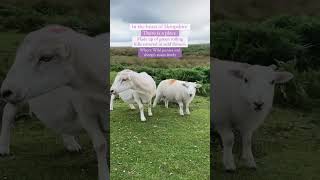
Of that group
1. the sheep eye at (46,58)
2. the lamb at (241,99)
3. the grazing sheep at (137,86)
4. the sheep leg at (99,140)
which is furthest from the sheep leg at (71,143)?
the lamb at (241,99)

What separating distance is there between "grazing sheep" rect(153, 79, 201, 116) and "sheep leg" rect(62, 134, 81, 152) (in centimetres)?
77

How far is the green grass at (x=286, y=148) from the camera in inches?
177

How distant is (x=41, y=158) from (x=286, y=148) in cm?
217

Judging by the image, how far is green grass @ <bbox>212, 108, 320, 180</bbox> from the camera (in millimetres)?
4496

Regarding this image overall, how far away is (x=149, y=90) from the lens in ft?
14.7

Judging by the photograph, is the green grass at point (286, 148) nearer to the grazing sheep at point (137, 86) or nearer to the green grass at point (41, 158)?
the grazing sheep at point (137, 86)

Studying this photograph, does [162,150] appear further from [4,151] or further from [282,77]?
[4,151]

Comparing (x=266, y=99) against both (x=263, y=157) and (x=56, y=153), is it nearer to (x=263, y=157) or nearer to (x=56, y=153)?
(x=263, y=157)

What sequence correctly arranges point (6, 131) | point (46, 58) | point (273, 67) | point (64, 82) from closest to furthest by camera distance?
1. point (46, 58)
2. point (64, 82)
3. point (273, 67)
4. point (6, 131)

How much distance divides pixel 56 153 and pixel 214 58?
1624 mm

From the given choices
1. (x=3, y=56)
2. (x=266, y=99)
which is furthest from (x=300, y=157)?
(x=3, y=56)

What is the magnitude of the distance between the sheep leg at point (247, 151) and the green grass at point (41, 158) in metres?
1.33

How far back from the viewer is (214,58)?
173 inches

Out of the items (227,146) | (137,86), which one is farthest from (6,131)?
(227,146)
